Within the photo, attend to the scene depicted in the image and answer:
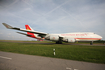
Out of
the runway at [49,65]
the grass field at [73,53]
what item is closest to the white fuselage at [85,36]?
the grass field at [73,53]

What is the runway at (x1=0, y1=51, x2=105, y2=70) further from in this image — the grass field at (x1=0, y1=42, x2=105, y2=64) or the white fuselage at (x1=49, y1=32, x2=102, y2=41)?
the white fuselage at (x1=49, y1=32, x2=102, y2=41)

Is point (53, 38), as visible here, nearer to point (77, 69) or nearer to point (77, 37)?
point (77, 37)

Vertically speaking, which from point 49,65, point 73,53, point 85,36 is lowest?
point 73,53

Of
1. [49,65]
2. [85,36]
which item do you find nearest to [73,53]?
[49,65]

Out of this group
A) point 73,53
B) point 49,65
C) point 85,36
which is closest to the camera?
point 49,65

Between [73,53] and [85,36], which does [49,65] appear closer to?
[73,53]

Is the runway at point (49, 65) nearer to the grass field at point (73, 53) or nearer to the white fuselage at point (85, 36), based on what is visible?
the grass field at point (73, 53)

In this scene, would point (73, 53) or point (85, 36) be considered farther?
point (85, 36)

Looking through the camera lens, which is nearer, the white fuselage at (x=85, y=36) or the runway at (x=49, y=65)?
the runway at (x=49, y=65)

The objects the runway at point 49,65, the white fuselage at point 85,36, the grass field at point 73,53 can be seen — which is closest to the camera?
Answer: the runway at point 49,65

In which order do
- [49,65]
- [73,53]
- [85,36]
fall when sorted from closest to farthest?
[49,65] < [73,53] < [85,36]

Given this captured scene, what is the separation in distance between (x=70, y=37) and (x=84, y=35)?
175 inches

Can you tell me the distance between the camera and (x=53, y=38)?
67.2 ft

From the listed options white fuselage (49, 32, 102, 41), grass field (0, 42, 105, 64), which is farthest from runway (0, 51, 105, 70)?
white fuselage (49, 32, 102, 41)
